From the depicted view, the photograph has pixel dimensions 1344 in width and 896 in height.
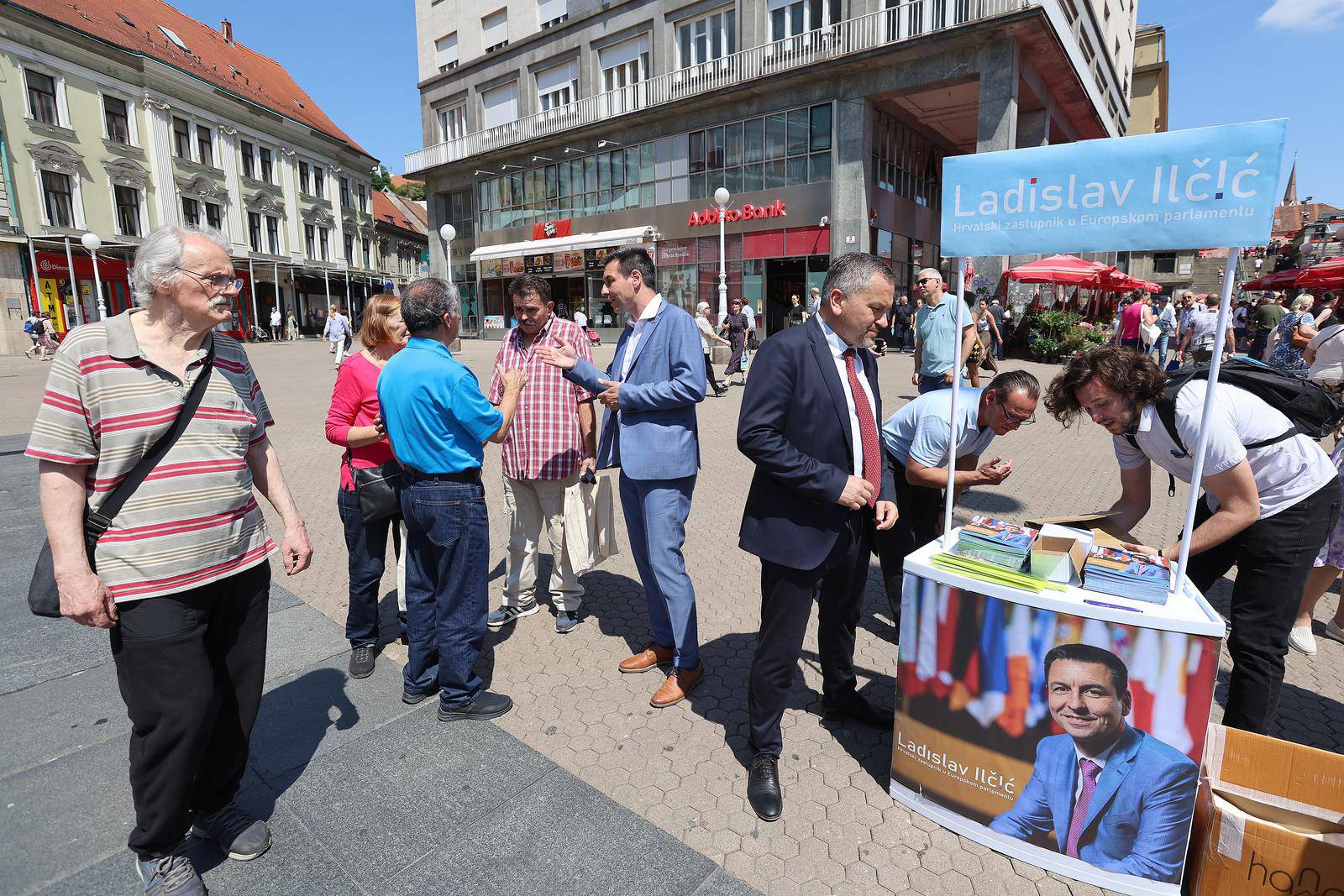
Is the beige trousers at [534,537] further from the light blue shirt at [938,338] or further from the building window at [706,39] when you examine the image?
the building window at [706,39]

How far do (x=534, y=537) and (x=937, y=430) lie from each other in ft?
7.51

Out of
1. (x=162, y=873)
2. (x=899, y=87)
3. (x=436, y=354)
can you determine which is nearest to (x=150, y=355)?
(x=436, y=354)

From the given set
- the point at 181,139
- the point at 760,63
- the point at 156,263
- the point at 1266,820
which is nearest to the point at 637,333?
the point at 156,263

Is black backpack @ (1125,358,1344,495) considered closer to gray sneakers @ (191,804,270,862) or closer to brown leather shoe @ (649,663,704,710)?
brown leather shoe @ (649,663,704,710)

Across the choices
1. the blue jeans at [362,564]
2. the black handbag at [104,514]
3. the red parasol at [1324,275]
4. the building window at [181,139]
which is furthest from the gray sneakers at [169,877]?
the building window at [181,139]

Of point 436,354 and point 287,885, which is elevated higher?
point 436,354

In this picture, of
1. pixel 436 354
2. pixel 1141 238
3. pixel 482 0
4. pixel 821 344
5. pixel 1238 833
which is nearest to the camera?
pixel 1238 833

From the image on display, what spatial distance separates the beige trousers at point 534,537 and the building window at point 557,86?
28.8m

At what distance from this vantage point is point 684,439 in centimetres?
334

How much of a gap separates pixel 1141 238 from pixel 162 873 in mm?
3611

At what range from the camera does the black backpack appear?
99.7 inches

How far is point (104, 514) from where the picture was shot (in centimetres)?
202

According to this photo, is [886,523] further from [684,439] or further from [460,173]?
[460,173]

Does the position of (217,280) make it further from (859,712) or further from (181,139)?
(181,139)
